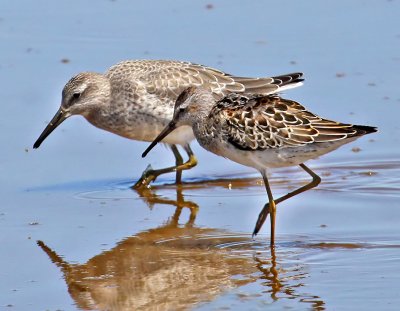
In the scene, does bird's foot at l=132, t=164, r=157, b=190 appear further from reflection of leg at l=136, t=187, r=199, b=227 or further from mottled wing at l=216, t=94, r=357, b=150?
mottled wing at l=216, t=94, r=357, b=150

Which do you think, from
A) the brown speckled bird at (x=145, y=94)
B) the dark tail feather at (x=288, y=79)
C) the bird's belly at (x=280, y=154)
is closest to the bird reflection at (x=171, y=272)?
the bird's belly at (x=280, y=154)

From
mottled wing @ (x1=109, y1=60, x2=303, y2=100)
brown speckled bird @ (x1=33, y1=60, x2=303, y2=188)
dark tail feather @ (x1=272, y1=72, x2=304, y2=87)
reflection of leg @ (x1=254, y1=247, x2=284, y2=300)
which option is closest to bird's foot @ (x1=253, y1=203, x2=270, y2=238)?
reflection of leg @ (x1=254, y1=247, x2=284, y2=300)

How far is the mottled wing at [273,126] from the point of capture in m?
9.55

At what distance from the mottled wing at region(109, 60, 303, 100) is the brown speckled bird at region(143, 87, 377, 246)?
2.07 meters

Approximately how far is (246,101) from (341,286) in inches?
78.5

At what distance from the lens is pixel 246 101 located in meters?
9.96

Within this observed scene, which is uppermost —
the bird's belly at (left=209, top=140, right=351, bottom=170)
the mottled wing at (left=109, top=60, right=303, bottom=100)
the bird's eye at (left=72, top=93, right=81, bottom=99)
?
the mottled wing at (left=109, top=60, right=303, bottom=100)

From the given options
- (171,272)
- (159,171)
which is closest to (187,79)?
(159,171)

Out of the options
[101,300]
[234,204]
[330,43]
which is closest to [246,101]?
[234,204]

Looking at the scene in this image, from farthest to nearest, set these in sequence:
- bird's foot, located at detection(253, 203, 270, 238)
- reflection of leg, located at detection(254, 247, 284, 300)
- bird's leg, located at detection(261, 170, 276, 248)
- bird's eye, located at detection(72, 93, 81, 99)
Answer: bird's eye, located at detection(72, 93, 81, 99)
bird's foot, located at detection(253, 203, 270, 238)
bird's leg, located at detection(261, 170, 276, 248)
reflection of leg, located at detection(254, 247, 284, 300)

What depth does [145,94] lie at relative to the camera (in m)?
12.1

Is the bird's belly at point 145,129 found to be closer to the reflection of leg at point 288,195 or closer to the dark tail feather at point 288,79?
the dark tail feather at point 288,79

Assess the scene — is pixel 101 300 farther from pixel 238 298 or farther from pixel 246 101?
pixel 246 101

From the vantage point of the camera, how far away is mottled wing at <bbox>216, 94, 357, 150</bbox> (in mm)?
9555
